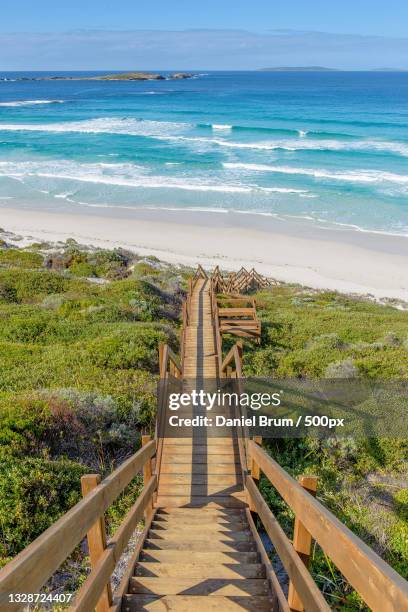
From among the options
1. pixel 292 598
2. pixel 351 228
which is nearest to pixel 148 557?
pixel 292 598

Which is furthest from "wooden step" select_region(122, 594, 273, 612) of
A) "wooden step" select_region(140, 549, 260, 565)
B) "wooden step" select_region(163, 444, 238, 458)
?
"wooden step" select_region(163, 444, 238, 458)

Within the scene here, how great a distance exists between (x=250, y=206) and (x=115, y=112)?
64628 mm

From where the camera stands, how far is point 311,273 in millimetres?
27391

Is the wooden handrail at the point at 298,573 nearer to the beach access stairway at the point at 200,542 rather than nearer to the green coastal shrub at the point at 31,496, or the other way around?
the beach access stairway at the point at 200,542

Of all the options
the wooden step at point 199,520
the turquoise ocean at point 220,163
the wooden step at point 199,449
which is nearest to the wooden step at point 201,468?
the wooden step at point 199,449

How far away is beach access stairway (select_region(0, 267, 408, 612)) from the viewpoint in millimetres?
1979

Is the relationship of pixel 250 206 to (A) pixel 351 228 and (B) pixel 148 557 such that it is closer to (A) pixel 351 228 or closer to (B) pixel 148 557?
(A) pixel 351 228

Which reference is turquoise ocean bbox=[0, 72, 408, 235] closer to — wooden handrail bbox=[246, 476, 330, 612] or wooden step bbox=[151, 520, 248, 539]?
wooden step bbox=[151, 520, 248, 539]

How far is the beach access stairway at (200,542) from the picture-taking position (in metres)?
1.98

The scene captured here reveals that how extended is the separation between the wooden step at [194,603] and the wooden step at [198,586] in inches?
3.5

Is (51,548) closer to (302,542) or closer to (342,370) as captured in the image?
(302,542)

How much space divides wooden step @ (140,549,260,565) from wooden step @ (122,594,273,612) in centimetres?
59

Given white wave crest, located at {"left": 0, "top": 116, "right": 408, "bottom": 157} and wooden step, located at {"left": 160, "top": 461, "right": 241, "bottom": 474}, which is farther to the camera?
white wave crest, located at {"left": 0, "top": 116, "right": 408, "bottom": 157}

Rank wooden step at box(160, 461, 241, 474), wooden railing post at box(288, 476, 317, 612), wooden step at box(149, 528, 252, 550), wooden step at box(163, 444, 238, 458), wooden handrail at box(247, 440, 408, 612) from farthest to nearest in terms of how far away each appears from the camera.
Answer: wooden step at box(163, 444, 238, 458), wooden step at box(160, 461, 241, 474), wooden step at box(149, 528, 252, 550), wooden railing post at box(288, 476, 317, 612), wooden handrail at box(247, 440, 408, 612)
